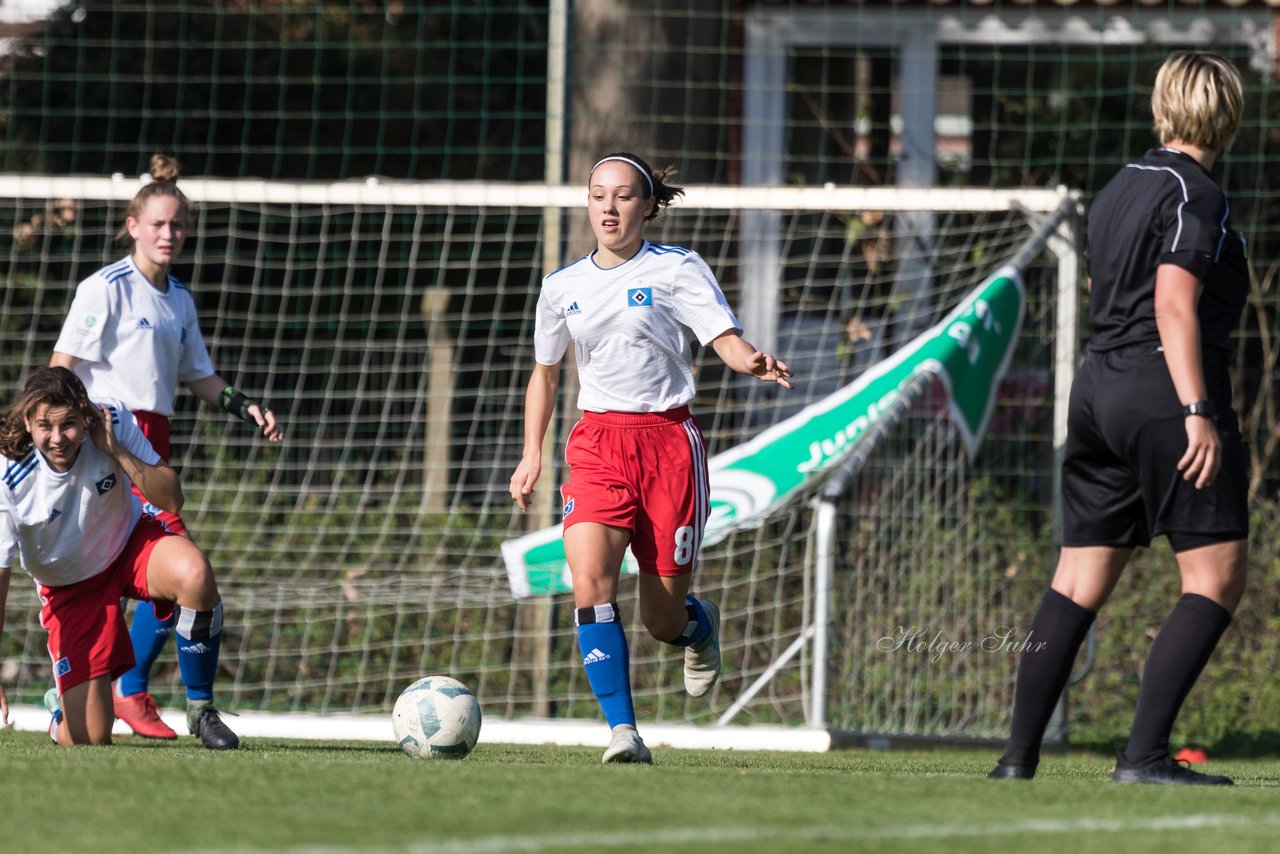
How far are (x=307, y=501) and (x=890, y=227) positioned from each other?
3836mm

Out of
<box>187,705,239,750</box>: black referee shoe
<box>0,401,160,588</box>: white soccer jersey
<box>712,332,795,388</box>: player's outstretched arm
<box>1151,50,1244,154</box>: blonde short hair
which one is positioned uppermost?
<box>1151,50,1244,154</box>: blonde short hair

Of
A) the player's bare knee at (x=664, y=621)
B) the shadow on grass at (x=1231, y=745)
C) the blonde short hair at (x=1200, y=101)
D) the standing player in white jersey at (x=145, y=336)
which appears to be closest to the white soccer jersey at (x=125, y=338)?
the standing player in white jersey at (x=145, y=336)

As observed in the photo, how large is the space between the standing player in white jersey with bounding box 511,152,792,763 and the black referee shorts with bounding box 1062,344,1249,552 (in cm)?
121

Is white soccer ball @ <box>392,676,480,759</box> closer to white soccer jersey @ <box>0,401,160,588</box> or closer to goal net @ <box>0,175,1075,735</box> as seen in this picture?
white soccer jersey @ <box>0,401,160,588</box>

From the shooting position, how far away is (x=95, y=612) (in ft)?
20.3

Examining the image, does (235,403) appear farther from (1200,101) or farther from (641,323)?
(1200,101)

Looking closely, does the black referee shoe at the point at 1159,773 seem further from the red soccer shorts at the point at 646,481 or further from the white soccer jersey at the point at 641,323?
the white soccer jersey at the point at 641,323

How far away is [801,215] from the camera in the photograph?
1120 cm

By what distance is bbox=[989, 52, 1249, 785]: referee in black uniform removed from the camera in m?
4.42

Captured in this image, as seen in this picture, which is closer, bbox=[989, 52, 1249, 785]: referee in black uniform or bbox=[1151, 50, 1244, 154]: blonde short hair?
bbox=[989, 52, 1249, 785]: referee in black uniform

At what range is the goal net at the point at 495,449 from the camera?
873 centimetres

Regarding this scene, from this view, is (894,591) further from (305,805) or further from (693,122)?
(305,805)

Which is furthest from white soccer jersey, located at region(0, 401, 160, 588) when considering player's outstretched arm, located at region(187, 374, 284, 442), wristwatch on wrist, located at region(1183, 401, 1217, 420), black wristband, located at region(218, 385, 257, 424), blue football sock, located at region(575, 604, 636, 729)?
wristwatch on wrist, located at region(1183, 401, 1217, 420)

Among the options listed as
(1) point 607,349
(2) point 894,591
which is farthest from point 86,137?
(1) point 607,349
